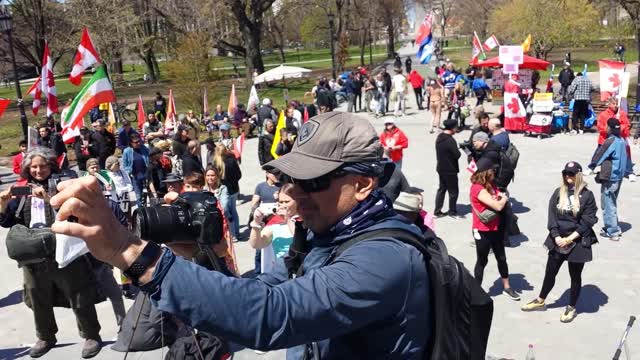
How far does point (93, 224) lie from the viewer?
134 centimetres

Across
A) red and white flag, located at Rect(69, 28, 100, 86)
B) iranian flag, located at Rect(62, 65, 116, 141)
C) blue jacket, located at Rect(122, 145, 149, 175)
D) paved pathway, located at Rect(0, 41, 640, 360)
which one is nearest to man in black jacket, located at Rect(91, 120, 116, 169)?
blue jacket, located at Rect(122, 145, 149, 175)

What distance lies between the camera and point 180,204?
2.72 metres

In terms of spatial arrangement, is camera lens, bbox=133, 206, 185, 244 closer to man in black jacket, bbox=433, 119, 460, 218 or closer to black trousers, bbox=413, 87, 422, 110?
man in black jacket, bbox=433, 119, 460, 218

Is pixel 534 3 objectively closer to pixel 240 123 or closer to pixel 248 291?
pixel 240 123

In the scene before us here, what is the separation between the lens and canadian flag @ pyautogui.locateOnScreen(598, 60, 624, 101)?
14.0m

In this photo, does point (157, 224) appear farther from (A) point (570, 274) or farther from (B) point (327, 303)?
(A) point (570, 274)

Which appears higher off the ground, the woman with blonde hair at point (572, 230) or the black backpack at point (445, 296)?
the black backpack at point (445, 296)

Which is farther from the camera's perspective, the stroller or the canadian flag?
the stroller

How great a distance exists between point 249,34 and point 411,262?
1342 inches

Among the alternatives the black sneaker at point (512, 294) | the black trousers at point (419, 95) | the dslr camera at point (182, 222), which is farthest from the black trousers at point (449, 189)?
the black trousers at point (419, 95)

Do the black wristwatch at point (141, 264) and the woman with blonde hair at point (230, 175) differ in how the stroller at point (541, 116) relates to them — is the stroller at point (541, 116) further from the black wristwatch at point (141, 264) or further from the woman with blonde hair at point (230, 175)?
the black wristwatch at point (141, 264)

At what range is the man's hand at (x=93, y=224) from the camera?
4.32 ft

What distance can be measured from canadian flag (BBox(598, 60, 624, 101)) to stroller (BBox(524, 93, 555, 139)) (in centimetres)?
279

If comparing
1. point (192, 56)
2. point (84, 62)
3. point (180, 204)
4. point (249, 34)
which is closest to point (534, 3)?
point (249, 34)
